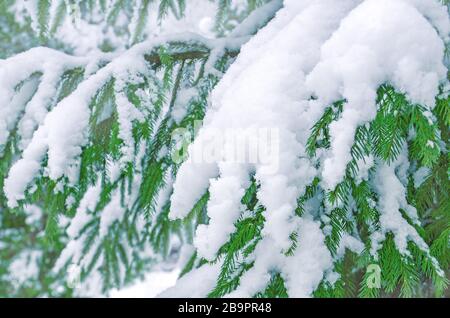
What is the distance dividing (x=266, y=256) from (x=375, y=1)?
0.75 meters

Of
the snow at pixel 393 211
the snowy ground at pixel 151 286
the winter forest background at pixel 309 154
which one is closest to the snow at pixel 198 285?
the winter forest background at pixel 309 154

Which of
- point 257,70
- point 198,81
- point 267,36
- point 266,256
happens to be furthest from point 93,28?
point 266,256

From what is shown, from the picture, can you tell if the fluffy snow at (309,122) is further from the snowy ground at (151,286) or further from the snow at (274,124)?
the snowy ground at (151,286)

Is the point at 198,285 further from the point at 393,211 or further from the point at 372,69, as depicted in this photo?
the point at 372,69

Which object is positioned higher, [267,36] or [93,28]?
[267,36]

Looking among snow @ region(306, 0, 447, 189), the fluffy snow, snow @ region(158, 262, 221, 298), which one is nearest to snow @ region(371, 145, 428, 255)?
the fluffy snow

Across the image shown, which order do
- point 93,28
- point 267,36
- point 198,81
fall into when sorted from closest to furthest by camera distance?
point 267,36
point 198,81
point 93,28

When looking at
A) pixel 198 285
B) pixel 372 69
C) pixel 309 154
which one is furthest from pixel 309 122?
pixel 198 285

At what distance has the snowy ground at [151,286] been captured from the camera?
970 cm

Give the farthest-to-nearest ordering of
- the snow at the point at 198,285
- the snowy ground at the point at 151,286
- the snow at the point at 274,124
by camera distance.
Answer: the snowy ground at the point at 151,286, the snow at the point at 198,285, the snow at the point at 274,124

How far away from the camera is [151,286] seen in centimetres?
1041

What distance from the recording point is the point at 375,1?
4.08 feet

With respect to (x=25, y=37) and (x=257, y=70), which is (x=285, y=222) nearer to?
(x=257, y=70)

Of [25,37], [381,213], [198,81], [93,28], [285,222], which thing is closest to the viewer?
[285,222]
